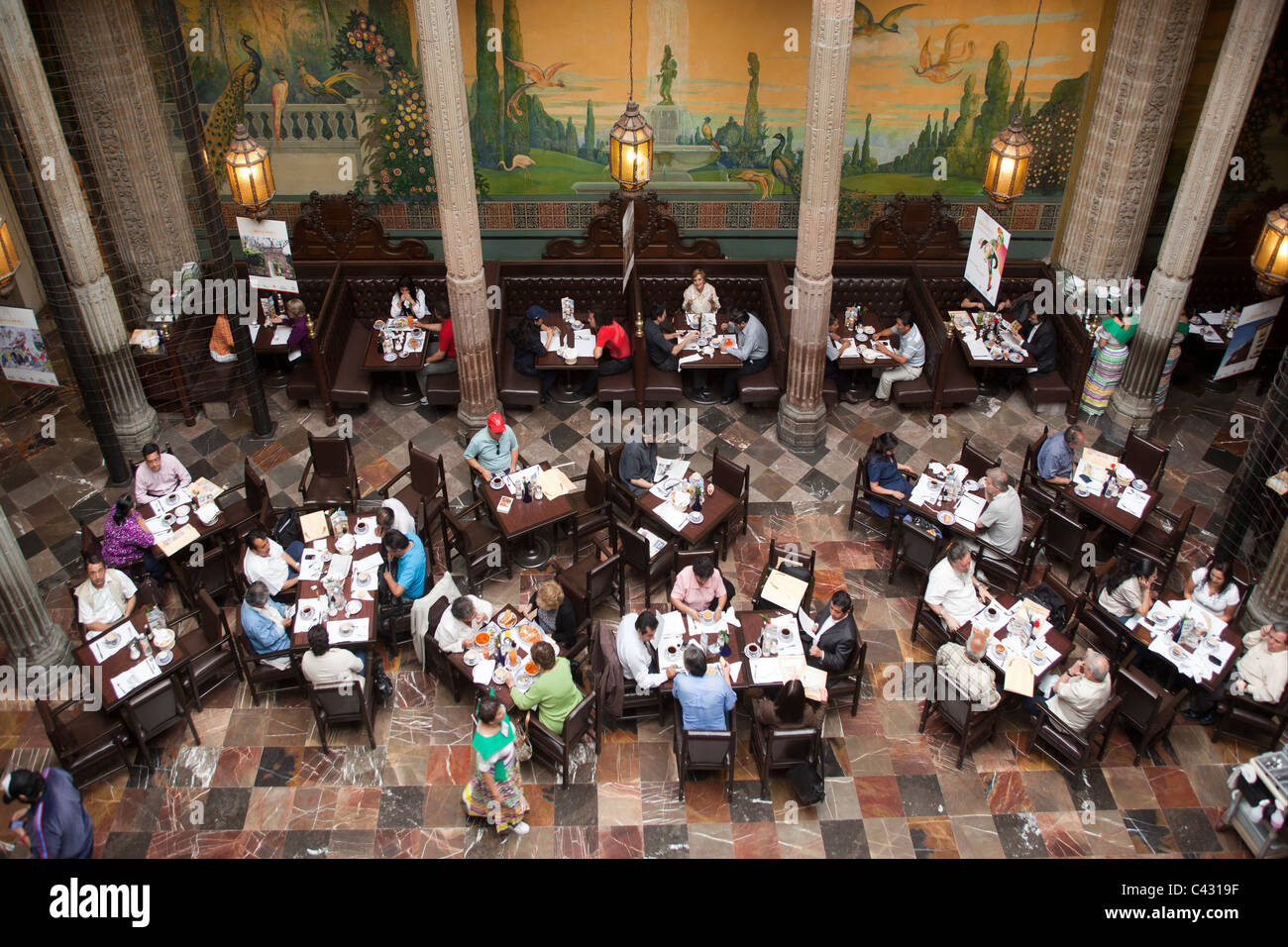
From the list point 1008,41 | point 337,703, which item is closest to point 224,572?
point 337,703

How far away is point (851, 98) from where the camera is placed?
12133 millimetres

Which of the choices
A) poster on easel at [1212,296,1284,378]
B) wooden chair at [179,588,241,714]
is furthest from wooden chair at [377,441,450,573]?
poster on easel at [1212,296,1284,378]

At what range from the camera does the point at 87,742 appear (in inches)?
314

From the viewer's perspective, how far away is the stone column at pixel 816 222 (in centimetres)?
953

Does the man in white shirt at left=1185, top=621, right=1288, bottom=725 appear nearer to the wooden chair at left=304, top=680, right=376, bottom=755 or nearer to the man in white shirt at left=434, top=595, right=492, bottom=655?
the man in white shirt at left=434, top=595, right=492, bottom=655

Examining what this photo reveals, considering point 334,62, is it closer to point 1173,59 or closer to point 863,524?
point 863,524

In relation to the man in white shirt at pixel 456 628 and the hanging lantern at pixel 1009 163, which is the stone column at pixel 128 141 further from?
the hanging lantern at pixel 1009 163

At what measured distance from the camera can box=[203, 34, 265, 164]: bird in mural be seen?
1187 centimetres

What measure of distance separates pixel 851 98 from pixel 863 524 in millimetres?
4875

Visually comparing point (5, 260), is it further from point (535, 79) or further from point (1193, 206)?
point (1193, 206)

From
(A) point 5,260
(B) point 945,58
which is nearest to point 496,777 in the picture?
(A) point 5,260

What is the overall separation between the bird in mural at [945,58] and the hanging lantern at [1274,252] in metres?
3.94

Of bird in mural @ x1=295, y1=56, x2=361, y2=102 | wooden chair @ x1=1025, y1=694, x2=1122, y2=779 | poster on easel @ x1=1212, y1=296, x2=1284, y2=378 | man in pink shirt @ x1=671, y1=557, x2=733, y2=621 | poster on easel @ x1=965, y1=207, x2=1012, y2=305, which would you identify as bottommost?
wooden chair @ x1=1025, y1=694, x2=1122, y2=779

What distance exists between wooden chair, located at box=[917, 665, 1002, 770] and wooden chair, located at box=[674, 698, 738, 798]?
1.64 meters
